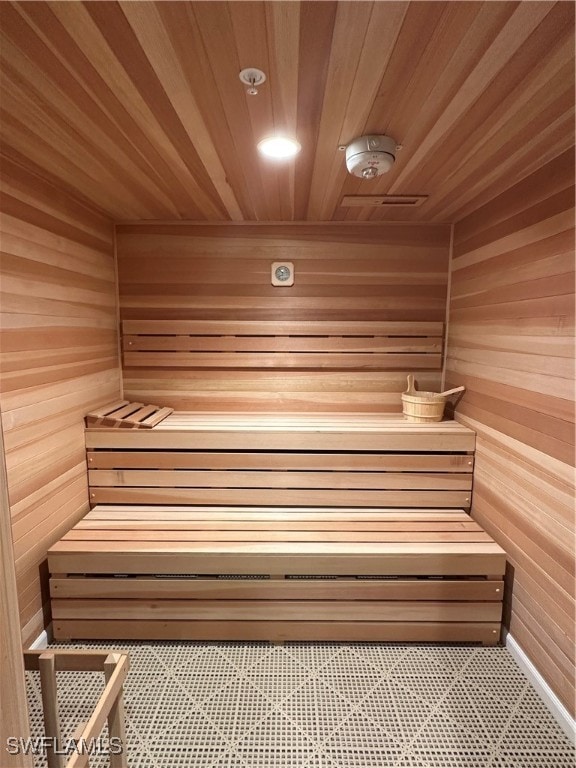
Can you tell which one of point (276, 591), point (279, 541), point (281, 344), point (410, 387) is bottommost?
point (276, 591)

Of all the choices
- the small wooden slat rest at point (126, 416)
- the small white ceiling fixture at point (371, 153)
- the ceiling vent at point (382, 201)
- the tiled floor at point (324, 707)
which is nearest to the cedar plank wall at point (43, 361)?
the small wooden slat rest at point (126, 416)

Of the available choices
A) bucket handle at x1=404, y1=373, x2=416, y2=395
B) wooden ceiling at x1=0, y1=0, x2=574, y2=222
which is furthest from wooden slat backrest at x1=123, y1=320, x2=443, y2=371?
wooden ceiling at x1=0, y1=0, x2=574, y2=222

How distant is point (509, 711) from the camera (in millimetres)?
1658

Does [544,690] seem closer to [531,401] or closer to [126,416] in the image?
[531,401]

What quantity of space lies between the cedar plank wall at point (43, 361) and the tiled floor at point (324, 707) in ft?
2.23

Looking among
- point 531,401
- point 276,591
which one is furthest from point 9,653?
point 531,401

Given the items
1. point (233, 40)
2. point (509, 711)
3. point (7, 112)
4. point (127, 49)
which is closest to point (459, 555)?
point (509, 711)

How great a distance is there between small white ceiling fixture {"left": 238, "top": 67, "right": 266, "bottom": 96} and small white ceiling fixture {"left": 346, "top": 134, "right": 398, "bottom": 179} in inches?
20.2

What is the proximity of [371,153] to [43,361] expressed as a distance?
184 cm

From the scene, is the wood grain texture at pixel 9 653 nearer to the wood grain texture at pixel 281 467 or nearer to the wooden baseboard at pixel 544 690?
the wood grain texture at pixel 281 467

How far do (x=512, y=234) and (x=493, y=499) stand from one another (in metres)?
1.45

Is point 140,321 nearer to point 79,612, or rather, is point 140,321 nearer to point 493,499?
point 79,612

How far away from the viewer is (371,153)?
61.7 inches

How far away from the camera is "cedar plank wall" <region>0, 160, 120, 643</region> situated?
1765mm
